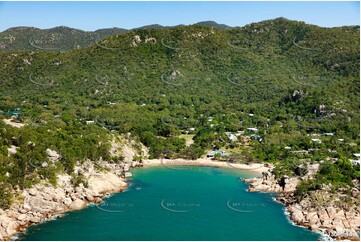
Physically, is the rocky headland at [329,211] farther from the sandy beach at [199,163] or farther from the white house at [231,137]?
the white house at [231,137]

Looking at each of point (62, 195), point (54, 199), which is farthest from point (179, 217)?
point (54, 199)

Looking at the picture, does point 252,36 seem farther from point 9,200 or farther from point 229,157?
point 9,200

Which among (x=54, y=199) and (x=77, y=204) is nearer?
(x=54, y=199)

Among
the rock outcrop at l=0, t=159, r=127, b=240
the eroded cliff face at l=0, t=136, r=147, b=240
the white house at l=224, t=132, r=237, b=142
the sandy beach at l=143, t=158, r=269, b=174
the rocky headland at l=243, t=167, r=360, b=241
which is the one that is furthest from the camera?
the white house at l=224, t=132, r=237, b=142

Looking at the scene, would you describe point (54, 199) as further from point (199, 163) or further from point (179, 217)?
point (199, 163)

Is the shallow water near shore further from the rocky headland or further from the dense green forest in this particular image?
the dense green forest

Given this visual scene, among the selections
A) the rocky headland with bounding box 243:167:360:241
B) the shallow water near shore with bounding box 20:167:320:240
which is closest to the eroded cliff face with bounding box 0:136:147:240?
the shallow water near shore with bounding box 20:167:320:240
